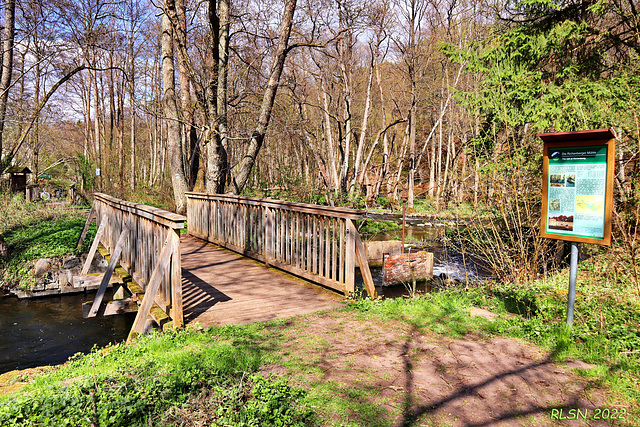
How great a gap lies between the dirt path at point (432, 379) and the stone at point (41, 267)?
27.2 ft

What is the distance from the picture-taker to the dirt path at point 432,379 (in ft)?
9.77

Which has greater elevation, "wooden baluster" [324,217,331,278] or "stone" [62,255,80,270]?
"wooden baluster" [324,217,331,278]

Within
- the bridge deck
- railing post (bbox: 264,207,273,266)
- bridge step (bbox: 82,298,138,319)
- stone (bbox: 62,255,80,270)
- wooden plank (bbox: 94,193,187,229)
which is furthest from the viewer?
stone (bbox: 62,255,80,270)

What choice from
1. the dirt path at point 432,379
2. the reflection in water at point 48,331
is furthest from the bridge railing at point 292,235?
the reflection in water at point 48,331

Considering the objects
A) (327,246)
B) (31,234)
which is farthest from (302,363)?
(31,234)

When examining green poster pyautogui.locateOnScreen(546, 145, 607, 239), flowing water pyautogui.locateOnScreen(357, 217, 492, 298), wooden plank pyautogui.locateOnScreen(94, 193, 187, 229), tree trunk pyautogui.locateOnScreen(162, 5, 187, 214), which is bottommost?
flowing water pyautogui.locateOnScreen(357, 217, 492, 298)

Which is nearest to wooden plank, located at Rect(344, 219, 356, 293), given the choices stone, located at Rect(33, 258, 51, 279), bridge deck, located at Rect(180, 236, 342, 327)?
bridge deck, located at Rect(180, 236, 342, 327)

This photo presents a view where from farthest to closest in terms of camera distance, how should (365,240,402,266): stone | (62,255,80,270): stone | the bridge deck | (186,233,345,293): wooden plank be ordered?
(365,240,402,266): stone → (62,255,80,270): stone → (186,233,345,293): wooden plank → the bridge deck

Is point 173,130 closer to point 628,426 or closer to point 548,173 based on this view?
point 548,173

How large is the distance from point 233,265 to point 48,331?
3.45 m

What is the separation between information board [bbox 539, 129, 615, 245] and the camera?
4012 millimetres

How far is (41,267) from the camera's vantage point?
10.2m

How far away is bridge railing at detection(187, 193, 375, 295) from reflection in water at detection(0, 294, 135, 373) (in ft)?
9.08

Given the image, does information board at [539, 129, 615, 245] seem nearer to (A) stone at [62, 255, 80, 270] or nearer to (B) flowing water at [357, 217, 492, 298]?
(B) flowing water at [357, 217, 492, 298]
